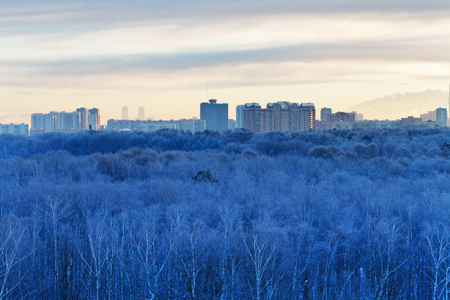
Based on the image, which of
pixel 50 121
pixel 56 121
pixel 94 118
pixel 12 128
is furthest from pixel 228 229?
pixel 94 118

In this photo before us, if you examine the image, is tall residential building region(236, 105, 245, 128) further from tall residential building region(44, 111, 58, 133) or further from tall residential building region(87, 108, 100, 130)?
tall residential building region(44, 111, 58, 133)

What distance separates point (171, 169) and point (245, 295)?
2756 cm

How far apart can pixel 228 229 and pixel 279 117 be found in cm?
12892

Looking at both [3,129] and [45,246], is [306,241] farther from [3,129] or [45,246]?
[3,129]

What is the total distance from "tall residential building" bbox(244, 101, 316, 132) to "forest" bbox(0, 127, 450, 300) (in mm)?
96259

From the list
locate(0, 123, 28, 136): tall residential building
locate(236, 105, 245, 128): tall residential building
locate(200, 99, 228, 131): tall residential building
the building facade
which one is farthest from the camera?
locate(200, 99, 228, 131): tall residential building

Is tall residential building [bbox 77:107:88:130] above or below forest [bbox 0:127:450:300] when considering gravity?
above

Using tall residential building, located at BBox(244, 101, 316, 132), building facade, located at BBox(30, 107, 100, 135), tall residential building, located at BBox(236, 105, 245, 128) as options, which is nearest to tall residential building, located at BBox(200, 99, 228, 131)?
tall residential building, located at BBox(236, 105, 245, 128)

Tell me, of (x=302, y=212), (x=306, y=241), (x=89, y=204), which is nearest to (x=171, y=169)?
(x=89, y=204)

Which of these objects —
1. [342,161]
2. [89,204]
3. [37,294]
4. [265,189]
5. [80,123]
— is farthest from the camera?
[80,123]

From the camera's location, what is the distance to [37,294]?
1473 centimetres

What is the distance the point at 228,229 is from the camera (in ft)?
70.2

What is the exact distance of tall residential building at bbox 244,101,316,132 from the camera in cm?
14825

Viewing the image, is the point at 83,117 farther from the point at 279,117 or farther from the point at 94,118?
the point at 279,117
